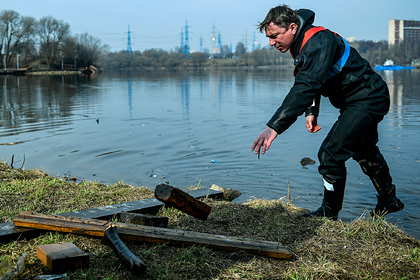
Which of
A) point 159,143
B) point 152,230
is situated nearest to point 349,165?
point 159,143

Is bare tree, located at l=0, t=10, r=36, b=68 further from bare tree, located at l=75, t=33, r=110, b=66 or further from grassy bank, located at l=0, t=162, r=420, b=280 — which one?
grassy bank, located at l=0, t=162, r=420, b=280

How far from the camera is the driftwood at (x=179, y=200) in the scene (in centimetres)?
300

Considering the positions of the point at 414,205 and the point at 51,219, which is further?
the point at 414,205

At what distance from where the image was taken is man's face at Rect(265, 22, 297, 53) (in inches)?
143

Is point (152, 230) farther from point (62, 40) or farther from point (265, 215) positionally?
point (62, 40)

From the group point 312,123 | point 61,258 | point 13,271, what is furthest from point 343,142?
point 13,271

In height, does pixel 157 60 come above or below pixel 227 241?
above

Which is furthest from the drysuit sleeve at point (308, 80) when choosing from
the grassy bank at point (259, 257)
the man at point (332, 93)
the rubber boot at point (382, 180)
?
the rubber boot at point (382, 180)

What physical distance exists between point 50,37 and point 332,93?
10928 cm

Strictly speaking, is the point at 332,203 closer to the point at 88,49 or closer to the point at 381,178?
the point at 381,178

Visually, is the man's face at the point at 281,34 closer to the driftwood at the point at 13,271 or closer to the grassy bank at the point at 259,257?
the grassy bank at the point at 259,257

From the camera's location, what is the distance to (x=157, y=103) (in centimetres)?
1911

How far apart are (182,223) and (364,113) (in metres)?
2.15

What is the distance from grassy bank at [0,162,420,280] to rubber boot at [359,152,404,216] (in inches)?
30.9
